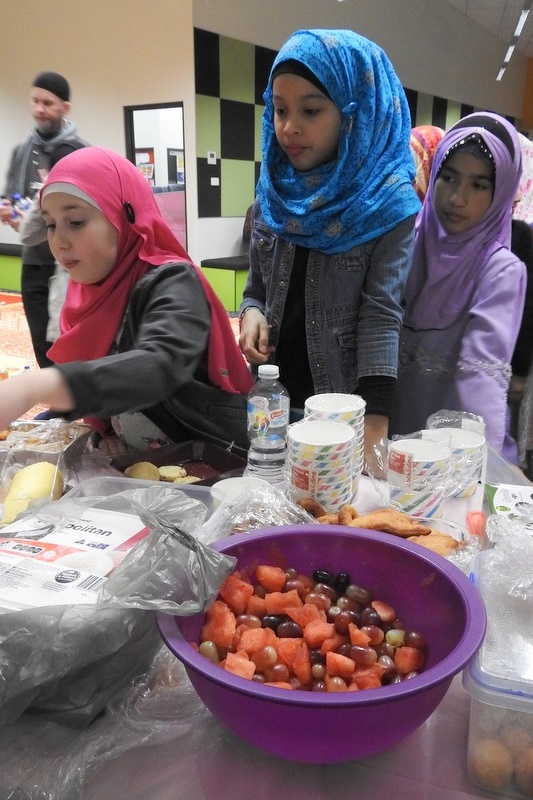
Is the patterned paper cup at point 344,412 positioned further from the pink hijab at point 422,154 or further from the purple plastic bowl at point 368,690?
the pink hijab at point 422,154

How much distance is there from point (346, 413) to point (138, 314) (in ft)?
1.74

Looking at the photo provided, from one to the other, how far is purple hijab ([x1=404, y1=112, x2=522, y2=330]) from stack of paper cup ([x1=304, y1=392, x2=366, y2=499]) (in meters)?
0.55

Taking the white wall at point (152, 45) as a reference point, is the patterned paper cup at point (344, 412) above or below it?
below

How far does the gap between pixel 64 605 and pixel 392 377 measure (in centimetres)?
89

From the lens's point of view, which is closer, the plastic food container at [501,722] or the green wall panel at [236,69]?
the plastic food container at [501,722]

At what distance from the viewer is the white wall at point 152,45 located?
196 inches

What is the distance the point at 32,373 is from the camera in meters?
0.90

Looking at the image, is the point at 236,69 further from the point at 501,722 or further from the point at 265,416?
the point at 501,722

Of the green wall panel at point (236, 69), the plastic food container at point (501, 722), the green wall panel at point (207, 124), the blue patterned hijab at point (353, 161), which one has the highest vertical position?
the green wall panel at point (236, 69)

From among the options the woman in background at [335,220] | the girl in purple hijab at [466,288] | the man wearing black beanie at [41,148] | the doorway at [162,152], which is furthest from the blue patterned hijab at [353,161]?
the doorway at [162,152]

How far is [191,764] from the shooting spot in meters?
0.58

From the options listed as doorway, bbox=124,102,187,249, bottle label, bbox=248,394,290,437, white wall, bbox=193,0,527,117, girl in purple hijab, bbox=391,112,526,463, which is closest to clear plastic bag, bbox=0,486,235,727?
bottle label, bbox=248,394,290,437

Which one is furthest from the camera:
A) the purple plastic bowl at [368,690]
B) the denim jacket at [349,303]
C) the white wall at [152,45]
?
the white wall at [152,45]

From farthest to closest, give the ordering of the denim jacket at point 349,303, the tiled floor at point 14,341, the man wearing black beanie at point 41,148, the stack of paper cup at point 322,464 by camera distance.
→ the tiled floor at point 14,341 → the man wearing black beanie at point 41,148 → the denim jacket at point 349,303 → the stack of paper cup at point 322,464
